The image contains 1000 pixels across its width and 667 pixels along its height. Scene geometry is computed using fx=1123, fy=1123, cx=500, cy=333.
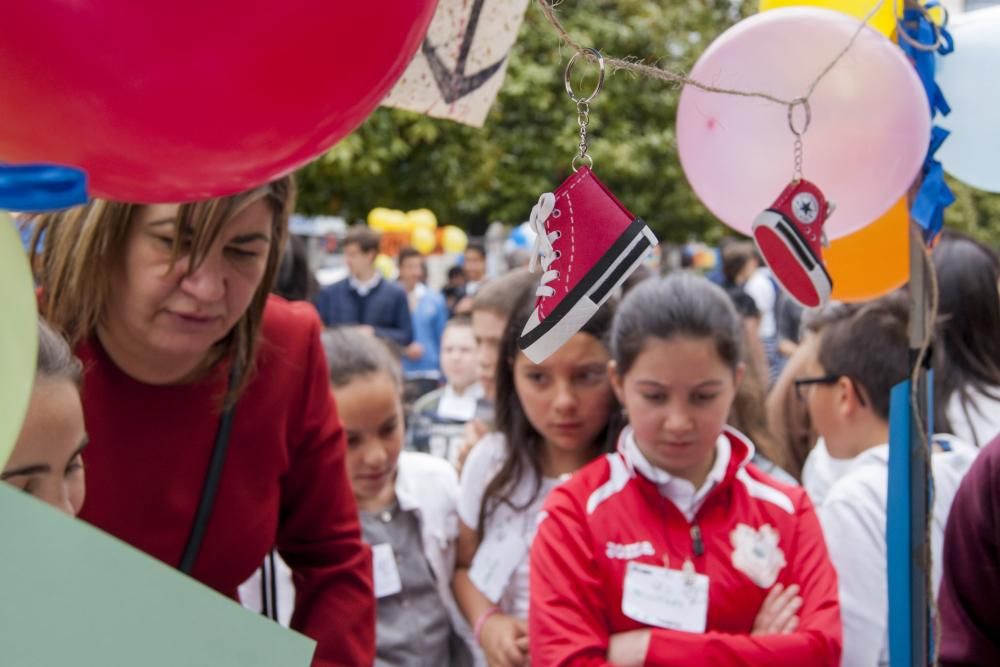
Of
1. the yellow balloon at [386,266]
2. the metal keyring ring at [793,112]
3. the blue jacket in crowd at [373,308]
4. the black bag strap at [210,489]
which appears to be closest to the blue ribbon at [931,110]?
the metal keyring ring at [793,112]

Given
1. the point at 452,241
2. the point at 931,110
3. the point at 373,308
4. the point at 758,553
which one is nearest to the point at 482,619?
the point at 758,553

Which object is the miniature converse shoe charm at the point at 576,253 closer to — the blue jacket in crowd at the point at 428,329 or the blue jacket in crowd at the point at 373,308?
the blue jacket in crowd at the point at 373,308

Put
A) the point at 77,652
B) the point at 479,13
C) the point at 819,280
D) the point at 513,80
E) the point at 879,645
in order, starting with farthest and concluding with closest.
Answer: the point at 513,80 → the point at 879,645 → the point at 479,13 → the point at 819,280 → the point at 77,652

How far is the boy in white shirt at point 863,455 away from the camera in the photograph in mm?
2227

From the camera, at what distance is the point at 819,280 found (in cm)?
149

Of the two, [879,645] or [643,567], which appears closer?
[643,567]

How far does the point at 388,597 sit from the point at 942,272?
4.95 ft

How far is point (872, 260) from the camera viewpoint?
2.01 m

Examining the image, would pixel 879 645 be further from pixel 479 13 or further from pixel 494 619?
pixel 479 13

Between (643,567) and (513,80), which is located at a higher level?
(513,80)

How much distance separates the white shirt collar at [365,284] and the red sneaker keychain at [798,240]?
651cm

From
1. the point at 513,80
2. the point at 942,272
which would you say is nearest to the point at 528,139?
the point at 513,80

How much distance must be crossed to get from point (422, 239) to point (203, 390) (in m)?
9.87

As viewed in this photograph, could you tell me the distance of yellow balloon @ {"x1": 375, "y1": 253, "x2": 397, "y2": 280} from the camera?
11.4m
